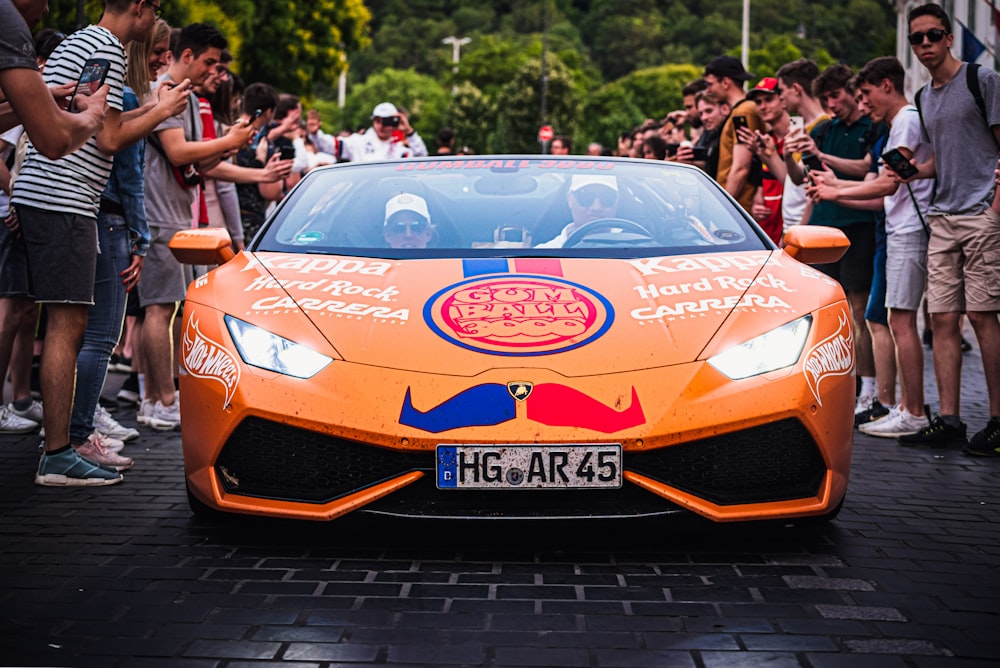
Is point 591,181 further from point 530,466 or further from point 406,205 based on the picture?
point 530,466

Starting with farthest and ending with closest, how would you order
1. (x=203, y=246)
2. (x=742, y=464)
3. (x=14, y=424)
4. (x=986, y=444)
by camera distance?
(x=14, y=424)
(x=986, y=444)
(x=203, y=246)
(x=742, y=464)

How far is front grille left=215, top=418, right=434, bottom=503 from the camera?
147 inches

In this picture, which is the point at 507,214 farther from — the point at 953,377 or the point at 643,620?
the point at 953,377

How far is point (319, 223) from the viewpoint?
4973mm

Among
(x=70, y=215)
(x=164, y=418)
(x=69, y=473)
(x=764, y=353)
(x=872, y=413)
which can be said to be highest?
(x=70, y=215)

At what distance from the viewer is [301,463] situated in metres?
3.81

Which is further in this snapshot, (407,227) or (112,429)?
(112,429)

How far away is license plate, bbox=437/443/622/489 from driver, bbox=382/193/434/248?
53.7 inches

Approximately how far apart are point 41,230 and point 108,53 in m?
0.78

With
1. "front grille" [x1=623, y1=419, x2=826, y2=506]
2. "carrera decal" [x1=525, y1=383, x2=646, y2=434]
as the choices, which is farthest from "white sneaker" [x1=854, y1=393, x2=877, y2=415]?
"carrera decal" [x1=525, y1=383, x2=646, y2=434]

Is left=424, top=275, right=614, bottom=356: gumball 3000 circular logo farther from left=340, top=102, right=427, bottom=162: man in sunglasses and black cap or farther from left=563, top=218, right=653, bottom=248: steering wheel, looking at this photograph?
left=340, top=102, right=427, bottom=162: man in sunglasses and black cap

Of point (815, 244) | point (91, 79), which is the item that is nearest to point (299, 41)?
point (91, 79)

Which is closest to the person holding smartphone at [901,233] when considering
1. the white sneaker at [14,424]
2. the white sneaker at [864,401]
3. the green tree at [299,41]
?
the white sneaker at [864,401]

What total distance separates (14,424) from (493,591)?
4.10m
